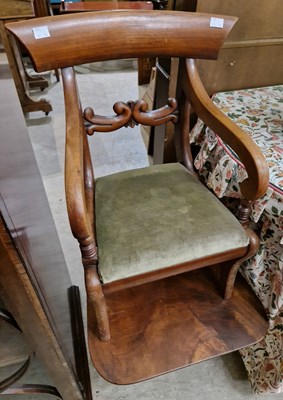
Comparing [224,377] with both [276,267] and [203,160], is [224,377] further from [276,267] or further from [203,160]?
[203,160]

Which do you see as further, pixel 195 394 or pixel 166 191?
pixel 195 394

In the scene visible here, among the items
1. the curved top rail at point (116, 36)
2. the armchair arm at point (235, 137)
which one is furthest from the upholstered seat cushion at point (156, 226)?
the curved top rail at point (116, 36)

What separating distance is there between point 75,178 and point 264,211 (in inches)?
18.7

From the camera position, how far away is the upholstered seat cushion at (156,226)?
0.69 metres

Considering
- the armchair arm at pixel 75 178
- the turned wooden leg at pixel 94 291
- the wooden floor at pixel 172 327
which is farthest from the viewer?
the wooden floor at pixel 172 327

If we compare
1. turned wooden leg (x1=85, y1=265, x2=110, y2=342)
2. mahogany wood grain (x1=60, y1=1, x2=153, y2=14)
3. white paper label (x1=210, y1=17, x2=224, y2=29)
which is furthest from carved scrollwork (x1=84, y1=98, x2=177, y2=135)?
mahogany wood grain (x1=60, y1=1, x2=153, y2=14)

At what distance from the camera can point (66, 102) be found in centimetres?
75

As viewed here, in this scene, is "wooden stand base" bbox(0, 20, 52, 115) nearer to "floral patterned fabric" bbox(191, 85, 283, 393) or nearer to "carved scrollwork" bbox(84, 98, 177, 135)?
"carved scrollwork" bbox(84, 98, 177, 135)

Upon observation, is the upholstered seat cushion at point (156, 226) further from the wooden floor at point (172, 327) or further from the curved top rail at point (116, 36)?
the curved top rail at point (116, 36)

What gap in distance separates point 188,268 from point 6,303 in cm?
42

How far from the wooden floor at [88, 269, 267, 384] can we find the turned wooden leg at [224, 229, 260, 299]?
0.04 metres

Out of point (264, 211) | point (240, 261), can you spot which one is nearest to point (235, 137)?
point (264, 211)

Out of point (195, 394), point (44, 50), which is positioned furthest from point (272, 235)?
point (44, 50)

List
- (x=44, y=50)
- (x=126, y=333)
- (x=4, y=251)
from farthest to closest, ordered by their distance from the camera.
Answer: (x=126, y=333) → (x=44, y=50) → (x=4, y=251)
